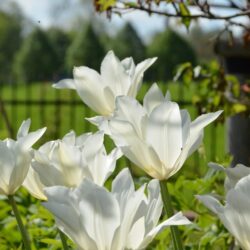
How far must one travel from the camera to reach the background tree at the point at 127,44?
44.0 metres

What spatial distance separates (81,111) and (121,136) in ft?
69.6

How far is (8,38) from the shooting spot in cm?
6019

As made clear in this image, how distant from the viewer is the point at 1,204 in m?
1.90

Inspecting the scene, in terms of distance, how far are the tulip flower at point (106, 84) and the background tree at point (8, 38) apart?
51.3 metres

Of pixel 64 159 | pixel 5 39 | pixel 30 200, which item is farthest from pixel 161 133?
pixel 5 39

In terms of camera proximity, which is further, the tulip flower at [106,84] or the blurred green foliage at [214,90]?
the blurred green foliage at [214,90]

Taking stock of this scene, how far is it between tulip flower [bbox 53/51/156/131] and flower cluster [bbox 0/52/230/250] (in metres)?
0.20

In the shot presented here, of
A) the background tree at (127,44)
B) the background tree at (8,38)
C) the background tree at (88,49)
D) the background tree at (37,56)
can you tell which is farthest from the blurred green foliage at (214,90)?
the background tree at (8,38)

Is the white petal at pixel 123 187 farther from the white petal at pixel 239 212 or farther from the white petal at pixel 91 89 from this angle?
the white petal at pixel 91 89

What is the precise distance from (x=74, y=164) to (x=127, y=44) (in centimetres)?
4443

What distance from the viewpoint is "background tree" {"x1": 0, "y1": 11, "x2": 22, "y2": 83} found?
5300 centimetres

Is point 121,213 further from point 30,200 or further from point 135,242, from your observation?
point 30,200

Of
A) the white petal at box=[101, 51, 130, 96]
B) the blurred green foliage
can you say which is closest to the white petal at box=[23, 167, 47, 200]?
the white petal at box=[101, 51, 130, 96]

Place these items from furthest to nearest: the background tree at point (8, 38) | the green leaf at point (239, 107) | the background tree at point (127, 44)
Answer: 1. the background tree at point (8, 38)
2. the background tree at point (127, 44)
3. the green leaf at point (239, 107)
